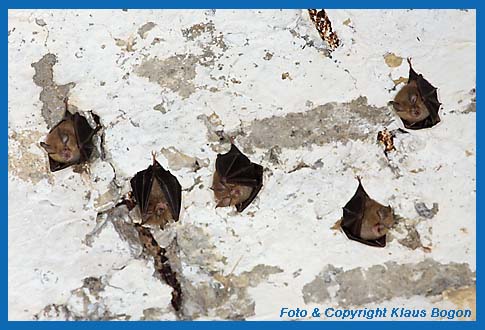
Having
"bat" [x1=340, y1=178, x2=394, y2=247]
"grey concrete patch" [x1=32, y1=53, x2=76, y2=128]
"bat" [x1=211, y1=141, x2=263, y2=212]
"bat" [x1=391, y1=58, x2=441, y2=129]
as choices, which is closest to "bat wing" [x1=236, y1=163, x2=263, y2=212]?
"bat" [x1=211, y1=141, x2=263, y2=212]

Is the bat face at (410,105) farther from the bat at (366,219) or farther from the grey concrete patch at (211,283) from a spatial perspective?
the grey concrete patch at (211,283)

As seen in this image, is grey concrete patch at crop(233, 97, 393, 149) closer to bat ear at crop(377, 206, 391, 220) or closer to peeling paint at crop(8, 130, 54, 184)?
bat ear at crop(377, 206, 391, 220)

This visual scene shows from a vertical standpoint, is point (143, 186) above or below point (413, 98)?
below

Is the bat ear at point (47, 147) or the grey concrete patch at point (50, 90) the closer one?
the bat ear at point (47, 147)

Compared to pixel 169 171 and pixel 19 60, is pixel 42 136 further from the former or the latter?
pixel 169 171

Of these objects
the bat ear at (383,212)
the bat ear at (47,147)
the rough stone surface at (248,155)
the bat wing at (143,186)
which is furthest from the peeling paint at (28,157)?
the bat ear at (383,212)

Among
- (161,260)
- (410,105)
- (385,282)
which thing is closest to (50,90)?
(161,260)

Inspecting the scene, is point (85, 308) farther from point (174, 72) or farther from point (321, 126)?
point (321, 126)
